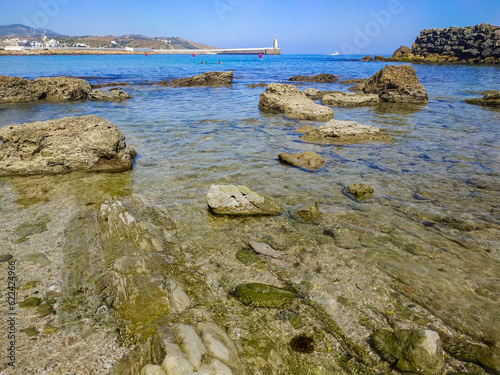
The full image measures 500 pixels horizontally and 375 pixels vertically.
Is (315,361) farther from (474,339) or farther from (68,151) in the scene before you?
(68,151)

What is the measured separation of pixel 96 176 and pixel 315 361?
6664 millimetres

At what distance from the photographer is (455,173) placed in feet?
24.8

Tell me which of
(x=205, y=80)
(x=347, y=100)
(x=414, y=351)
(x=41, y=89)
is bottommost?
(x=414, y=351)

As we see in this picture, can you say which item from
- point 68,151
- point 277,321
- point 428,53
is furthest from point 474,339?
point 428,53

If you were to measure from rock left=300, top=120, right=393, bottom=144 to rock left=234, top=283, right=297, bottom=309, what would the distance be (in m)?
7.81

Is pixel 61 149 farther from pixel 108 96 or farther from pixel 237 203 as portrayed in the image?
pixel 108 96

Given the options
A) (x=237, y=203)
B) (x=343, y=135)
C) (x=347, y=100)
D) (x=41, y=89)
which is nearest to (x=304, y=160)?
(x=237, y=203)

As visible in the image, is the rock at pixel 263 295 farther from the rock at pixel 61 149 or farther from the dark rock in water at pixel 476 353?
the rock at pixel 61 149

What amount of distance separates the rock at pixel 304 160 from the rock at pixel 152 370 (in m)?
6.37

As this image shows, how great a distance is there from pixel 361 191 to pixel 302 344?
4033mm

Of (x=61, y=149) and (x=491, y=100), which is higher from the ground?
(x=491, y=100)

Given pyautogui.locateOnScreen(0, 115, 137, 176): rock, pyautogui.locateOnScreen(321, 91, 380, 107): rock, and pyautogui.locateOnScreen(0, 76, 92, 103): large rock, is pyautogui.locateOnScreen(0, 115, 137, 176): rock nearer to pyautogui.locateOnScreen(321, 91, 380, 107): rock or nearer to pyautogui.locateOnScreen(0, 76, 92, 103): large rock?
pyautogui.locateOnScreen(321, 91, 380, 107): rock

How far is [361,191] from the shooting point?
6.30m

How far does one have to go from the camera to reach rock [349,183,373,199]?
6.30 meters
